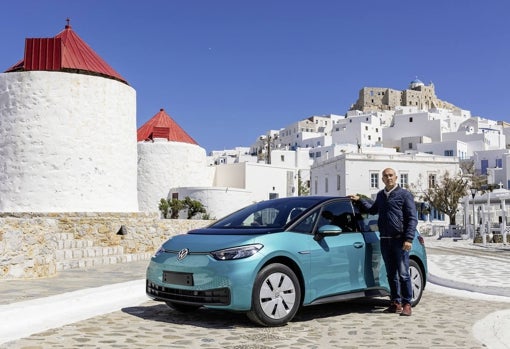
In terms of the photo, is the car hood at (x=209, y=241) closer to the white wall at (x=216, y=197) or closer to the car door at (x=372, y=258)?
the car door at (x=372, y=258)

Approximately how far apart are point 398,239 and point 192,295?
263 cm

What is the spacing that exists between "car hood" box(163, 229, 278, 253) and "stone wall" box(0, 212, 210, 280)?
4.63 m

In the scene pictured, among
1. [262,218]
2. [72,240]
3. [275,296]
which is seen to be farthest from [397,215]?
[72,240]

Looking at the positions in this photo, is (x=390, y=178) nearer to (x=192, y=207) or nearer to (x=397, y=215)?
(x=397, y=215)

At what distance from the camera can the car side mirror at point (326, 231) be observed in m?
6.45

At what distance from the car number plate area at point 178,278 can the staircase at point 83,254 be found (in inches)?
262

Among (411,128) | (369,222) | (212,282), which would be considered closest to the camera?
(212,282)

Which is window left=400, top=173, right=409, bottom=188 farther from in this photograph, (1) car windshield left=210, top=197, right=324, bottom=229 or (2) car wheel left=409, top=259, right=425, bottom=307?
(1) car windshield left=210, top=197, right=324, bottom=229

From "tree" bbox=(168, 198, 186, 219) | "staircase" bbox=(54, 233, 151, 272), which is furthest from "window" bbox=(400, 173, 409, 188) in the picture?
"staircase" bbox=(54, 233, 151, 272)

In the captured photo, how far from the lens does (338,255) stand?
6.72 meters

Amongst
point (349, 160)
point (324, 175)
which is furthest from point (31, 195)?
point (324, 175)

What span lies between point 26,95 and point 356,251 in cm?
1594

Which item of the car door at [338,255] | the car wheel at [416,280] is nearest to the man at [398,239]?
the car door at [338,255]

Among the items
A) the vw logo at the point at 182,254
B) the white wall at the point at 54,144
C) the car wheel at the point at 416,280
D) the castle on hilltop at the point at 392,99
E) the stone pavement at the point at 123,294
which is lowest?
the stone pavement at the point at 123,294
